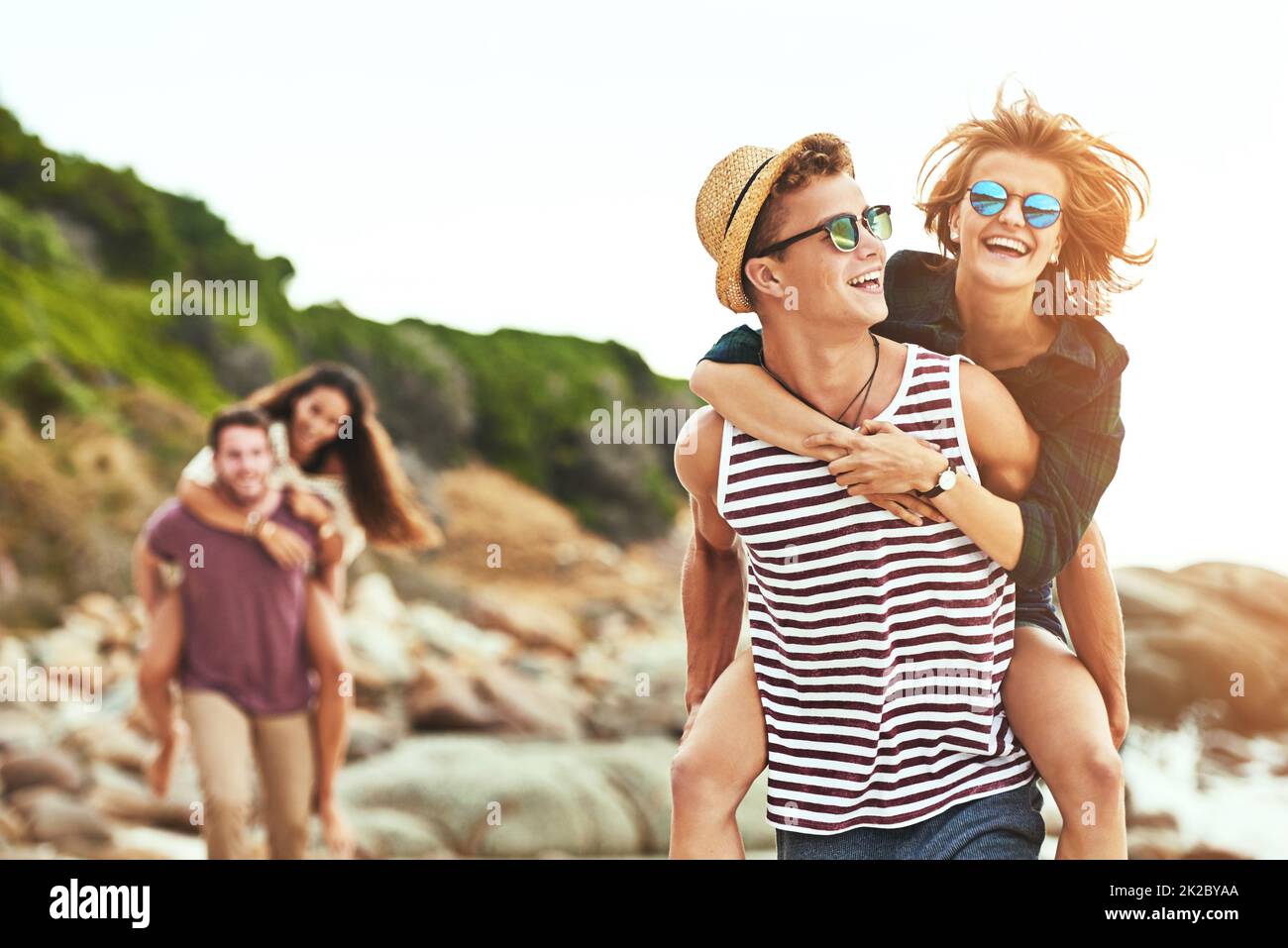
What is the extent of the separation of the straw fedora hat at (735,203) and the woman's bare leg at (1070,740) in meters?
0.90

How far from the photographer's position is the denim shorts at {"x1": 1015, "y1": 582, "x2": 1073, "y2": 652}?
2.81 metres

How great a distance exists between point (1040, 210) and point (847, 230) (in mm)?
439

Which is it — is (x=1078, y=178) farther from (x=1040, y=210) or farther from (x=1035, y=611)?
(x=1035, y=611)

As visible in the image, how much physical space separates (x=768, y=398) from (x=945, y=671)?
614 mm

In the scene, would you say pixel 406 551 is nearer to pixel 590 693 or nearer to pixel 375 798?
pixel 590 693

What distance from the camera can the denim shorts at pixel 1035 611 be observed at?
2809 mm

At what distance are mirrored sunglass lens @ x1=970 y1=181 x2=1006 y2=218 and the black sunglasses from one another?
23 cm

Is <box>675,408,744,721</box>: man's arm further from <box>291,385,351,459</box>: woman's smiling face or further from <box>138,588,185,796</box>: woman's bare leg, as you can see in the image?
<box>138,588,185,796</box>: woman's bare leg

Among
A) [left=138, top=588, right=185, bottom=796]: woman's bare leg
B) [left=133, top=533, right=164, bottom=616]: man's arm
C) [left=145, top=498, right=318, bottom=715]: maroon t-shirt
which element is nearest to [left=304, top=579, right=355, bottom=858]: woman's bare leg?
[left=145, top=498, right=318, bottom=715]: maroon t-shirt

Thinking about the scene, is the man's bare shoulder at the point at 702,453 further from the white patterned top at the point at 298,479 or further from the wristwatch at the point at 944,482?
the white patterned top at the point at 298,479

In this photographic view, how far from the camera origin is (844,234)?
2.62 meters

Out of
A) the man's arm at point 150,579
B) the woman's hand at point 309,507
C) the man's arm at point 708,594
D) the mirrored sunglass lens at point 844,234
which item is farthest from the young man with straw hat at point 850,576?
the man's arm at point 150,579

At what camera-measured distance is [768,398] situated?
8.76 feet
